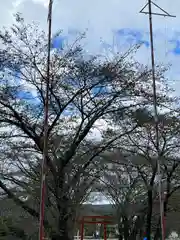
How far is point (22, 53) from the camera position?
55.3 feet

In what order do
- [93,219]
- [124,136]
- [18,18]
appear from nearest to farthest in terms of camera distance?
[18,18] < [124,136] < [93,219]

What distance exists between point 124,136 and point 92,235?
2791cm

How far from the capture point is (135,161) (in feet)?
75.6

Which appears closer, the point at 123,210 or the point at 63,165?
the point at 63,165

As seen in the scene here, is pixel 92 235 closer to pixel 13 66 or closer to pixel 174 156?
pixel 174 156

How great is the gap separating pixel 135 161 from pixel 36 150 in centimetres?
709

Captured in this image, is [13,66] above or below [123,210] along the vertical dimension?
above

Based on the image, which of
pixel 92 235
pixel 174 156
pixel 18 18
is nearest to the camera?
pixel 18 18

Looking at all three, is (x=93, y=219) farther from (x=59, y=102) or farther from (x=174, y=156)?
(x=59, y=102)

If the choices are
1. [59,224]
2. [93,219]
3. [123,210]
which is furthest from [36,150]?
[93,219]

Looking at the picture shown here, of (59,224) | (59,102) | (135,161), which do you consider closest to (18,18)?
(59,102)

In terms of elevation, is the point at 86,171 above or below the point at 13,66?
below

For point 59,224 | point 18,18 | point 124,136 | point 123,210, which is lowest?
point 59,224

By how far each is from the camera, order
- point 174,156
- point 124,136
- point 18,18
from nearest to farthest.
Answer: point 18,18 < point 124,136 < point 174,156
